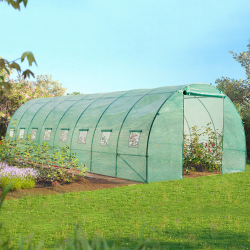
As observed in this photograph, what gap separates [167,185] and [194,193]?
124 cm

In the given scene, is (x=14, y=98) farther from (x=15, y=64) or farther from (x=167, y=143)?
(x=15, y=64)

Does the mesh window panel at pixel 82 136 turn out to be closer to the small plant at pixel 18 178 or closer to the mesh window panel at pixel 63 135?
the mesh window panel at pixel 63 135

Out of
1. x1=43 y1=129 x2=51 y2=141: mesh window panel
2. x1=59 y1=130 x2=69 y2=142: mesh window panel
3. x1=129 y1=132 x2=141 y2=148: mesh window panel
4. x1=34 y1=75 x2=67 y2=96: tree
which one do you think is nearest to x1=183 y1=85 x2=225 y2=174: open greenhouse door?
x1=129 y1=132 x2=141 y2=148: mesh window panel

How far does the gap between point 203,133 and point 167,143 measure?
3711mm

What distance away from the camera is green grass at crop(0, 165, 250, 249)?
500 cm

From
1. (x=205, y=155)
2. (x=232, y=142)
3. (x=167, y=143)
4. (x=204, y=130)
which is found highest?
(x=204, y=130)

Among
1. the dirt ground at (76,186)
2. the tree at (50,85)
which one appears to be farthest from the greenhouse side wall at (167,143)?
the tree at (50,85)

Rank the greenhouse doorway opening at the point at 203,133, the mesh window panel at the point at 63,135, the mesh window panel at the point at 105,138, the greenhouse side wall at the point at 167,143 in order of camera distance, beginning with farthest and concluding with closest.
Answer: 1. the mesh window panel at the point at 63,135
2. the greenhouse doorway opening at the point at 203,133
3. the mesh window panel at the point at 105,138
4. the greenhouse side wall at the point at 167,143

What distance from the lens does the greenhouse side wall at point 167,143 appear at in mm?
10406

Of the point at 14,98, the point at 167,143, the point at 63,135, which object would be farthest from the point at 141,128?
the point at 14,98

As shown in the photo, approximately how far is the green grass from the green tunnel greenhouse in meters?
1.30

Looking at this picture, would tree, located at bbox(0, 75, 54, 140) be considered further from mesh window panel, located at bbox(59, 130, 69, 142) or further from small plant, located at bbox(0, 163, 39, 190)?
small plant, located at bbox(0, 163, 39, 190)

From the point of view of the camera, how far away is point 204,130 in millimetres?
14953

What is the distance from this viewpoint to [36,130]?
16734 mm
